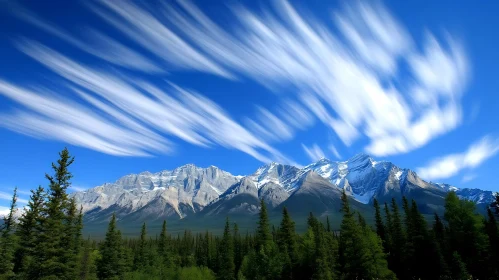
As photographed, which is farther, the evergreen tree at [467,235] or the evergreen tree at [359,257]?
the evergreen tree at [467,235]

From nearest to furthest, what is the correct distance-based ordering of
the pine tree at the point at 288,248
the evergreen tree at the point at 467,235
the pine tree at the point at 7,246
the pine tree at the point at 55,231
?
the pine tree at the point at 55,231 → the pine tree at the point at 7,246 → the evergreen tree at the point at 467,235 → the pine tree at the point at 288,248

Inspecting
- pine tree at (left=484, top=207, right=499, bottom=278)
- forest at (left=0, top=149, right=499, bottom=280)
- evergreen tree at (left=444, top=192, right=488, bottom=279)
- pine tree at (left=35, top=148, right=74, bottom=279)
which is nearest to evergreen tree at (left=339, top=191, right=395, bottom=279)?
forest at (left=0, top=149, right=499, bottom=280)

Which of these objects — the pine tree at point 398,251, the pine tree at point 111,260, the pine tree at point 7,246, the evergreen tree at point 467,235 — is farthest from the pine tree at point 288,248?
the pine tree at point 7,246

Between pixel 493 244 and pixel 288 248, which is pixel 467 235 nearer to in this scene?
pixel 493 244

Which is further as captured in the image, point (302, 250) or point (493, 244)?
point (302, 250)

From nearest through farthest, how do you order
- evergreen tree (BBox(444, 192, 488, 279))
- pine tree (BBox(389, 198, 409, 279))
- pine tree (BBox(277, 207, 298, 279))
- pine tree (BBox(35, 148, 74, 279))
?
pine tree (BBox(35, 148, 74, 279)) → evergreen tree (BBox(444, 192, 488, 279)) → pine tree (BBox(389, 198, 409, 279)) → pine tree (BBox(277, 207, 298, 279))

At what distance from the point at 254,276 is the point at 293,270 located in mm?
9240

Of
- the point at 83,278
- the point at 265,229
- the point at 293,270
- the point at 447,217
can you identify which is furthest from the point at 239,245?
the point at 447,217

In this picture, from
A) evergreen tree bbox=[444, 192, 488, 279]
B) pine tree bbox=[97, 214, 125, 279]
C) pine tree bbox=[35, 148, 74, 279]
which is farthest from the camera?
pine tree bbox=[97, 214, 125, 279]

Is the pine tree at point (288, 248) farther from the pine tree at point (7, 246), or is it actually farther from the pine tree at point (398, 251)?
the pine tree at point (7, 246)

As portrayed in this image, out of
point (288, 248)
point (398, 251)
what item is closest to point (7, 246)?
point (288, 248)

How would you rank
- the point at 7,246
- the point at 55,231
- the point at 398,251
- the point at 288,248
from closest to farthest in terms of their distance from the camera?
the point at 55,231 < the point at 7,246 < the point at 398,251 < the point at 288,248

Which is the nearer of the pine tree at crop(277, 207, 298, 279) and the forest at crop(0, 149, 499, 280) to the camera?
the forest at crop(0, 149, 499, 280)

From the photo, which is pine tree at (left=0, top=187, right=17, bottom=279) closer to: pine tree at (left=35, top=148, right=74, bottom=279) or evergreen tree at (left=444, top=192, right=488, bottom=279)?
pine tree at (left=35, top=148, right=74, bottom=279)
